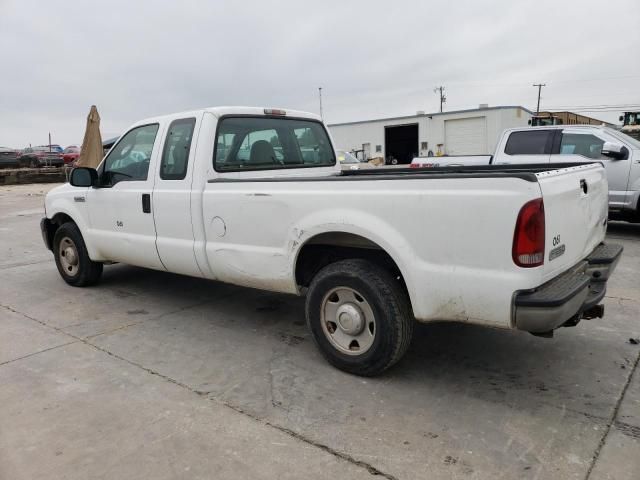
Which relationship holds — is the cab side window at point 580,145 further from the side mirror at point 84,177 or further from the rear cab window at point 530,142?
the side mirror at point 84,177

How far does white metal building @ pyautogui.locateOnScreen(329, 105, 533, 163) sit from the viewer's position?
119 ft

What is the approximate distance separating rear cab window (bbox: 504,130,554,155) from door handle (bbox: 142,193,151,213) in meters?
6.82

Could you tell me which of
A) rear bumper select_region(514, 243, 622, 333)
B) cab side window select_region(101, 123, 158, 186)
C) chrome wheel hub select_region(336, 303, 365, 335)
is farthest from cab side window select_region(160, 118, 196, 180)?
rear bumper select_region(514, 243, 622, 333)

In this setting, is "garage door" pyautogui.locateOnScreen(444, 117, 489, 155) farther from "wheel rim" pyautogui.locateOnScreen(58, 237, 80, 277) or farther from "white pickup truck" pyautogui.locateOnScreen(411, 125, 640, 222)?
"wheel rim" pyautogui.locateOnScreen(58, 237, 80, 277)

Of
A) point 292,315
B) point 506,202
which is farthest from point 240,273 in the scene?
point 506,202

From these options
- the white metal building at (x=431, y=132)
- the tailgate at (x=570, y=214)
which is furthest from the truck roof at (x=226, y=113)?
the white metal building at (x=431, y=132)

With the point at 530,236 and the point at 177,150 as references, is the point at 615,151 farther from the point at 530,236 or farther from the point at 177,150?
the point at 177,150

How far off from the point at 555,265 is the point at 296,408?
177 centimetres

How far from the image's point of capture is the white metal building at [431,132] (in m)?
36.3

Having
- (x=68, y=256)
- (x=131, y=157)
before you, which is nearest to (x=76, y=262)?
(x=68, y=256)

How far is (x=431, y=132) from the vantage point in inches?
1533

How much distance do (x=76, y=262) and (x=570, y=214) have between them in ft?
17.3

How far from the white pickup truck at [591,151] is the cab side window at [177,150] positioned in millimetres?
4770

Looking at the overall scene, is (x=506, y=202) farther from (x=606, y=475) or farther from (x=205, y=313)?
(x=205, y=313)
